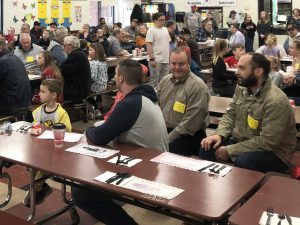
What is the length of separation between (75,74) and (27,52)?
1397 millimetres

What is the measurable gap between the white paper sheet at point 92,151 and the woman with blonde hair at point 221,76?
164 inches

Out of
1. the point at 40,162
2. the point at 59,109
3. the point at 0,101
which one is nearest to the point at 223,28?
the point at 0,101

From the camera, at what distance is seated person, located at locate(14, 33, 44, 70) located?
23.8ft

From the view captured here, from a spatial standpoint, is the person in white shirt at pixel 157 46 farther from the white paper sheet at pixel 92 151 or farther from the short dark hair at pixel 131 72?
the white paper sheet at pixel 92 151

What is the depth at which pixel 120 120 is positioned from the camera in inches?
116

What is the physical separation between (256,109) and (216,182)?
1.18 meters

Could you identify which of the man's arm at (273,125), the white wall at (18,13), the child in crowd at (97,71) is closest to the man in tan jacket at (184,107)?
the man's arm at (273,125)

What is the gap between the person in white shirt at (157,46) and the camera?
8.28 m

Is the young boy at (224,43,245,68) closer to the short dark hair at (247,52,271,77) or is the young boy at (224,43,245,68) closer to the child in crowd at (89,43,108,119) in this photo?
the child in crowd at (89,43,108,119)

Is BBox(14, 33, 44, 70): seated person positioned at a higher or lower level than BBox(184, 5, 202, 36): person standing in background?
lower

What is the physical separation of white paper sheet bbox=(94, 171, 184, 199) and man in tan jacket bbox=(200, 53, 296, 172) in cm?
117

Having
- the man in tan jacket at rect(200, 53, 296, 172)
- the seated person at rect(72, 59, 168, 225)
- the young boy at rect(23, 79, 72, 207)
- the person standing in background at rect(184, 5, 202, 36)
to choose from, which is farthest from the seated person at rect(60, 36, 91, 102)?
the person standing in background at rect(184, 5, 202, 36)

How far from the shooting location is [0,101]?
17.8 ft

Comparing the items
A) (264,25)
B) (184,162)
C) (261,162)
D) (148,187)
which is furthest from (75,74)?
(264,25)
